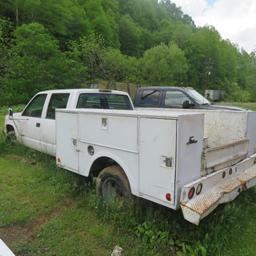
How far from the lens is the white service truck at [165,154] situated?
2.72 meters

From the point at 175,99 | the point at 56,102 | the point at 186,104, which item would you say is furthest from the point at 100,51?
the point at 56,102

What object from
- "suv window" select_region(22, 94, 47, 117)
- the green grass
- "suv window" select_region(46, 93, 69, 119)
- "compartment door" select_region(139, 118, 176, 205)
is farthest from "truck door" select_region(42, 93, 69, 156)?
"compartment door" select_region(139, 118, 176, 205)

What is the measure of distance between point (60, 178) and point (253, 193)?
3296 millimetres

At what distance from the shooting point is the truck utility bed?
272cm

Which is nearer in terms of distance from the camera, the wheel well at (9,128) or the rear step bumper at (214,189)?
the rear step bumper at (214,189)

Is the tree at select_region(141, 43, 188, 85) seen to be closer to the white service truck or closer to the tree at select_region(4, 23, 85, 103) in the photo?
the tree at select_region(4, 23, 85, 103)

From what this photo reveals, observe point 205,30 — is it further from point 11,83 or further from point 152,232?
point 152,232

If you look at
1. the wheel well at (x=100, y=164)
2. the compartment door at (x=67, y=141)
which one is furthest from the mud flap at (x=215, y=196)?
the compartment door at (x=67, y=141)

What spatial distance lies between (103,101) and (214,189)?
9.65 ft

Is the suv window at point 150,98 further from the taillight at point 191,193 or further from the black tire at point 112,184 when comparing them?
the taillight at point 191,193

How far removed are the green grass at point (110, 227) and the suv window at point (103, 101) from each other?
1.56 m

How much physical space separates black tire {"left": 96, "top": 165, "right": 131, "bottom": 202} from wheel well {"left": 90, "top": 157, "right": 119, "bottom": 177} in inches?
6.3

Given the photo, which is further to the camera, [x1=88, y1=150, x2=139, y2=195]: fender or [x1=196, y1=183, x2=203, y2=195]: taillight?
[x1=88, y1=150, x2=139, y2=195]: fender

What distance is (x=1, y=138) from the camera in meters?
7.54
